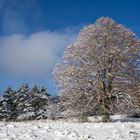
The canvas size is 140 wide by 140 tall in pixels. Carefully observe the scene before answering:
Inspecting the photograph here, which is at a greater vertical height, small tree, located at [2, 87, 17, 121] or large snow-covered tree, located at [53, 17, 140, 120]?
small tree, located at [2, 87, 17, 121]

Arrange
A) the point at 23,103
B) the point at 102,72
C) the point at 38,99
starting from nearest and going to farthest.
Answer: the point at 102,72 → the point at 23,103 → the point at 38,99

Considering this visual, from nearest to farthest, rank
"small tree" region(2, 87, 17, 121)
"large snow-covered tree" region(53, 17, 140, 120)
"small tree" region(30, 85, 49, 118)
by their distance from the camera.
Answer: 1. "large snow-covered tree" region(53, 17, 140, 120)
2. "small tree" region(2, 87, 17, 121)
3. "small tree" region(30, 85, 49, 118)

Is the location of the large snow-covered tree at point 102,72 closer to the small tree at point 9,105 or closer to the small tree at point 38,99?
the small tree at point 9,105

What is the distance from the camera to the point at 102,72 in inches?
1201

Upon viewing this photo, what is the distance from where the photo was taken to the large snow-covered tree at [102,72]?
30297 millimetres

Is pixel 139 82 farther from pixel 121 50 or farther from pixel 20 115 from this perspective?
pixel 20 115

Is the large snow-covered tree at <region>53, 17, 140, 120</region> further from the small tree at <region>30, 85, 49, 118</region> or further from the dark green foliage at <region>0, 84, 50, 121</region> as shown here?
the small tree at <region>30, 85, 49, 118</region>

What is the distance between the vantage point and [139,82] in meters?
30.4

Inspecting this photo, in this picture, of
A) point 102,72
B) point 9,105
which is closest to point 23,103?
point 9,105

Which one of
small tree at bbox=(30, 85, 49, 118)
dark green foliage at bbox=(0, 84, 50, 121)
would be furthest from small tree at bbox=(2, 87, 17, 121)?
small tree at bbox=(30, 85, 49, 118)

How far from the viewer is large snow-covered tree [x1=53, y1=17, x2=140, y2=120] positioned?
99.4 ft

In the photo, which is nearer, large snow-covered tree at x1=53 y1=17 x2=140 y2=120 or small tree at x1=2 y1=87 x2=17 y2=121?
large snow-covered tree at x1=53 y1=17 x2=140 y2=120

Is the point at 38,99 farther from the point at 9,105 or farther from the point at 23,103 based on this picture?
the point at 9,105

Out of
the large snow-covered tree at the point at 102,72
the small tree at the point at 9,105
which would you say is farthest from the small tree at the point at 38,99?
the large snow-covered tree at the point at 102,72
